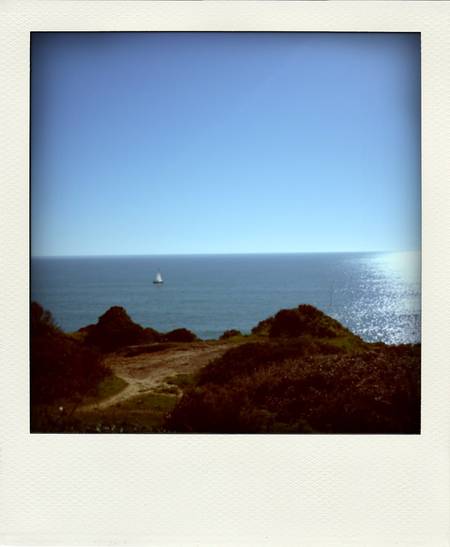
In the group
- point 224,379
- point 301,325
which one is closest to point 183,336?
point 224,379

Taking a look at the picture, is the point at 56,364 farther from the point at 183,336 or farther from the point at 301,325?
the point at 301,325

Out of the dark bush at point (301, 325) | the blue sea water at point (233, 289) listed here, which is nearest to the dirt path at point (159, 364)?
the blue sea water at point (233, 289)

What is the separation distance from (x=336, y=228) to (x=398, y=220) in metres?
0.47

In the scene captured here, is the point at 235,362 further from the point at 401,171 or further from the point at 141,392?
the point at 401,171

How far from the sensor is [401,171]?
4.00 meters

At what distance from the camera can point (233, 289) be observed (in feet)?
13.9

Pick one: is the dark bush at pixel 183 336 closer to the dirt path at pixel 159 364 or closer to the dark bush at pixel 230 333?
the dirt path at pixel 159 364
